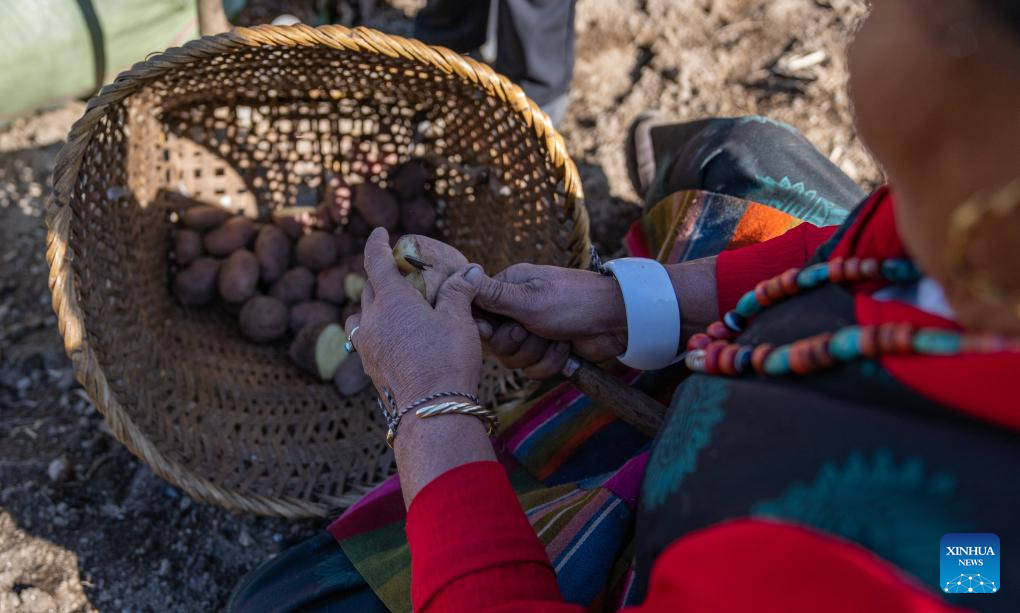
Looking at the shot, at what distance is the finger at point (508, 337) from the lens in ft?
3.40

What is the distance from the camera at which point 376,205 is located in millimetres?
1618

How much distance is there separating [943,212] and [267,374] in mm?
1317

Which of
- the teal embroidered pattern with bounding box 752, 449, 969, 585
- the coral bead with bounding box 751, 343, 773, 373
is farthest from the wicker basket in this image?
the teal embroidered pattern with bounding box 752, 449, 969, 585

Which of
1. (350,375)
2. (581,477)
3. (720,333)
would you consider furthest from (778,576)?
(350,375)

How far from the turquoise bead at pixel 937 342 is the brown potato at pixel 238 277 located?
133 cm

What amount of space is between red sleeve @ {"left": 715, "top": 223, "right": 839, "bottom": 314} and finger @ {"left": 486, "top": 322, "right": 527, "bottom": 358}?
0.28 m

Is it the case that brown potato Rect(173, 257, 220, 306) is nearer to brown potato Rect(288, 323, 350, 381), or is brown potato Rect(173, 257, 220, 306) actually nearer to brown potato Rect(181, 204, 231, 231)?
brown potato Rect(181, 204, 231, 231)

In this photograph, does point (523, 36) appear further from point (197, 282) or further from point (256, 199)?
point (197, 282)

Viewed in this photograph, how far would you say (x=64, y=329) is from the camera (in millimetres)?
1067

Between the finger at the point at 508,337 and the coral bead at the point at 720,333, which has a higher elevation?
the coral bead at the point at 720,333

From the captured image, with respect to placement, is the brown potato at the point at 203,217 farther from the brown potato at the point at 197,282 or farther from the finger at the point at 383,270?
the finger at the point at 383,270

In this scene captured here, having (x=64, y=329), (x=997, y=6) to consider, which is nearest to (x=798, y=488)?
(x=997, y=6)

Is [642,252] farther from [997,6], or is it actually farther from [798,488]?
[997,6]

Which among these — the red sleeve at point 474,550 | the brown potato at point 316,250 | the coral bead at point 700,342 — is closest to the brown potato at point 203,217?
the brown potato at point 316,250
